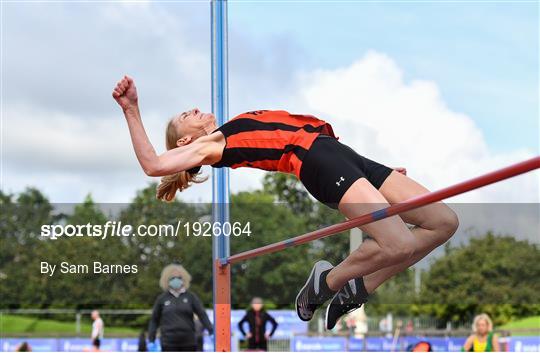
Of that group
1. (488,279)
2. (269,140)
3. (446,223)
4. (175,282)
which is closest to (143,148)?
(269,140)

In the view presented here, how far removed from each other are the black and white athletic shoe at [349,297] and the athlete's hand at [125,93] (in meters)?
1.25

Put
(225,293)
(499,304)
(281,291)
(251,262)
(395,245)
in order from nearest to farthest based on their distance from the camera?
(395,245), (225,293), (251,262), (281,291), (499,304)

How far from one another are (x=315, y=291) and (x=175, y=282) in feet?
11.9

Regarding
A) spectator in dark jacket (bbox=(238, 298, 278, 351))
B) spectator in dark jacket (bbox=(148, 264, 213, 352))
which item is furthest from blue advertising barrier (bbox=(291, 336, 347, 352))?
spectator in dark jacket (bbox=(148, 264, 213, 352))

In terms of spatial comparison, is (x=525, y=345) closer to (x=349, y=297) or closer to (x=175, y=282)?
(x=175, y=282)

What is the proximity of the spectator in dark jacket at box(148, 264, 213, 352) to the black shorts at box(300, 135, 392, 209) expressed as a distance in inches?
160

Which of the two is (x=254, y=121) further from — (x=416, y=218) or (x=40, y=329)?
(x=40, y=329)

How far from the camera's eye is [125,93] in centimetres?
386

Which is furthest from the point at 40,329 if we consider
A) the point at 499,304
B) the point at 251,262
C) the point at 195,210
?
the point at 499,304

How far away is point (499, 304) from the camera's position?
26391mm

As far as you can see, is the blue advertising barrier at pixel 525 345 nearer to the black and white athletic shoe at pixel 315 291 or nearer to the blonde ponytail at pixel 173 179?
the black and white athletic shoe at pixel 315 291

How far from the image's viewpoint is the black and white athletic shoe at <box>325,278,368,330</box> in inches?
170

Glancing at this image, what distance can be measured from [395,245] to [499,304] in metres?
23.4

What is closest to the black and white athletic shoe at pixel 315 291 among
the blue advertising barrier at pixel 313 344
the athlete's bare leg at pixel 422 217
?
the athlete's bare leg at pixel 422 217
